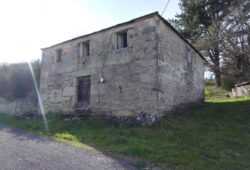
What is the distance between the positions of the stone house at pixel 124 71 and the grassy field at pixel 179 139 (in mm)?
1101

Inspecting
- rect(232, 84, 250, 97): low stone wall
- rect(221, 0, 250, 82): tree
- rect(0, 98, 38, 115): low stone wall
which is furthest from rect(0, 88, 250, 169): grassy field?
rect(221, 0, 250, 82): tree

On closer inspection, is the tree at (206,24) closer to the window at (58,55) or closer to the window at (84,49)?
the window at (84,49)

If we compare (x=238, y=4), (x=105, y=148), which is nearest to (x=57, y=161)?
(x=105, y=148)

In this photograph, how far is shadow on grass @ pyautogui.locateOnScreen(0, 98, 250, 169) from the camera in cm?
436

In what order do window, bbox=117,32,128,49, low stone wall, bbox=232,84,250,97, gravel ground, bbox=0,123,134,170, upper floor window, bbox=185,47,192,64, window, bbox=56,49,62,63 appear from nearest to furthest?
gravel ground, bbox=0,123,134,170
window, bbox=117,32,128,49
upper floor window, bbox=185,47,192,64
window, bbox=56,49,62,63
low stone wall, bbox=232,84,250,97

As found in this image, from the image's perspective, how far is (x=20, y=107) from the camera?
518 inches

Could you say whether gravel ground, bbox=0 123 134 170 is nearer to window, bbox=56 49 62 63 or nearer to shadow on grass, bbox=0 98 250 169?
shadow on grass, bbox=0 98 250 169

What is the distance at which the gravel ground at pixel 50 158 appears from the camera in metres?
3.82

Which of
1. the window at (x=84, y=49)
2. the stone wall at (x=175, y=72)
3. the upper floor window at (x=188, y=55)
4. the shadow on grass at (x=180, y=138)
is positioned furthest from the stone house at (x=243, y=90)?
the window at (x=84, y=49)

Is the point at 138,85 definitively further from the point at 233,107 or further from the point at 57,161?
the point at 233,107

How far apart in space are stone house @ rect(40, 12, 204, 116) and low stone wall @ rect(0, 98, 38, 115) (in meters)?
1.30

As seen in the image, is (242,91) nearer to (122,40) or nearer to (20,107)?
(122,40)

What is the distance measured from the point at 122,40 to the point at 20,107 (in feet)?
30.6

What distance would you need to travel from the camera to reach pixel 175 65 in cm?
982
